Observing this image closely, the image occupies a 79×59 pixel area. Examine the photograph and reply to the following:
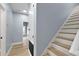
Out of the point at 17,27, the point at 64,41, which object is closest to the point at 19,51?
the point at 17,27

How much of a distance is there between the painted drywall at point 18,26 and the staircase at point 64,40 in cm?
44

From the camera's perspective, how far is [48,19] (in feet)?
5.33

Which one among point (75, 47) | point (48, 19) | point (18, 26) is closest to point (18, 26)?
point (18, 26)

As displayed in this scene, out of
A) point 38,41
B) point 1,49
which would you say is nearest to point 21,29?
point 38,41

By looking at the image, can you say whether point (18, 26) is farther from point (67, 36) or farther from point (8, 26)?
point (67, 36)

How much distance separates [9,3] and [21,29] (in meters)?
0.42

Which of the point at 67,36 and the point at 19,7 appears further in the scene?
the point at 67,36

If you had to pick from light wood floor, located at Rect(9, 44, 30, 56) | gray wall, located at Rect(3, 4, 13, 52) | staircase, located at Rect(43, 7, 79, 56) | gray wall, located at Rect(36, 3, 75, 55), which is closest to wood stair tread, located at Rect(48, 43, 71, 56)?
staircase, located at Rect(43, 7, 79, 56)

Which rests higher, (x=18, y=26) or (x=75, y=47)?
(x=18, y=26)

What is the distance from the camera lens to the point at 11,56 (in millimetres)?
1625

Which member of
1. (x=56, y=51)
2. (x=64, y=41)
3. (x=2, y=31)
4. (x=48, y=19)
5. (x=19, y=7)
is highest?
(x=19, y=7)

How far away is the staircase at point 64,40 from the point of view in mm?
1634

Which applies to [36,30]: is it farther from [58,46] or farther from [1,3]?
[1,3]

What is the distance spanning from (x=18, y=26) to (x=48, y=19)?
1.46 ft
